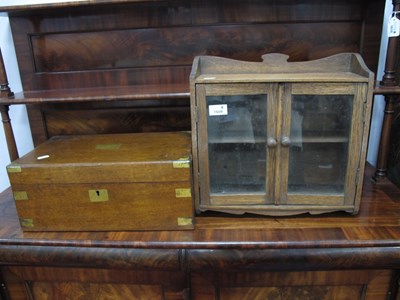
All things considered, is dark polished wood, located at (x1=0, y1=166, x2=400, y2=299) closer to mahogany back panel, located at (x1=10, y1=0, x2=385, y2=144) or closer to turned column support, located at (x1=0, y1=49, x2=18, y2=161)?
turned column support, located at (x1=0, y1=49, x2=18, y2=161)

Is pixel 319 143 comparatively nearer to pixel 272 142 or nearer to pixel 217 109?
pixel 272 142

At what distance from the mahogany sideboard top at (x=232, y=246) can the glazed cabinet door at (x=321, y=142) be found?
101mm

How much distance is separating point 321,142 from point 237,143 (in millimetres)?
294

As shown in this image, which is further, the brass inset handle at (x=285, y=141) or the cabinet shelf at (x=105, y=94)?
the cabinet shelf at (x=105, y=94)

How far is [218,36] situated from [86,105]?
0.69m

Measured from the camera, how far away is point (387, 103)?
1275 mm

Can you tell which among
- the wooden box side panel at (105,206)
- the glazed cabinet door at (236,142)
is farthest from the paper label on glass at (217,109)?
the wooden box side panel at (105,206)

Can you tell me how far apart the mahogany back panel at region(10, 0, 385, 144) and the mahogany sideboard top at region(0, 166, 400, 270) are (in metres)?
0.59

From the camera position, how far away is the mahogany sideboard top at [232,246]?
1.07m

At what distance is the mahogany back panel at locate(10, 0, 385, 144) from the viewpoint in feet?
4.53

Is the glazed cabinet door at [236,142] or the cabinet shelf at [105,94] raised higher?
the cabinet shelf at [105,94]

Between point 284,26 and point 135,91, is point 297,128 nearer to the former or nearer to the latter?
point 284,26

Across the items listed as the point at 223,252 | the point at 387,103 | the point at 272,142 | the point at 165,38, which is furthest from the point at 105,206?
the point at 387,103

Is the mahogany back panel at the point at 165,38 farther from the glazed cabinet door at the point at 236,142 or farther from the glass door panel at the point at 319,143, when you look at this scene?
the glass door panel at the point at 319,143
